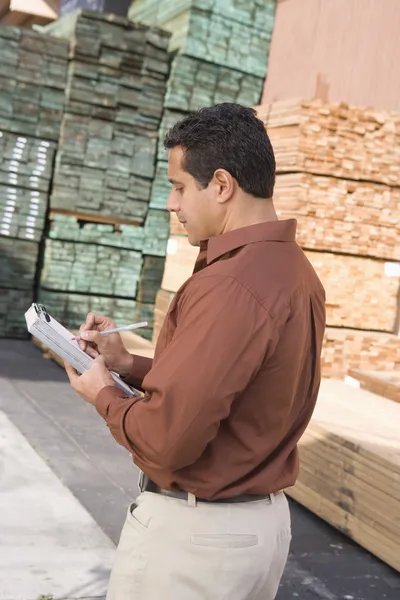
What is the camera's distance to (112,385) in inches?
69.2

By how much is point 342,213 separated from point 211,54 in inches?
142

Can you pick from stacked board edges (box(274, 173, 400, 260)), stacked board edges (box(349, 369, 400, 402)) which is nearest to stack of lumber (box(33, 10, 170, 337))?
stacked board edges (box(274, 173, 400, 260))

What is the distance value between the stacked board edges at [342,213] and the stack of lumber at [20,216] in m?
3.41

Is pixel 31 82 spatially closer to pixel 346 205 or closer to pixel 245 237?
pixel 346 205

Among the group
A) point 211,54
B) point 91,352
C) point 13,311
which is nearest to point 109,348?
point 91,352

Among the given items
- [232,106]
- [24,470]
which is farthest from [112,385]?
[24,470]

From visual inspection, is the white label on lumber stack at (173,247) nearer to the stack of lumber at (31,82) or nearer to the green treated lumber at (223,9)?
the stack of lumber at (31,82)

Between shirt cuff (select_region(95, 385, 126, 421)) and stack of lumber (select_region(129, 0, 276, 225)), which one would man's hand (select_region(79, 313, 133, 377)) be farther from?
stack of lumber (select_region(129, 0, 276, 225))

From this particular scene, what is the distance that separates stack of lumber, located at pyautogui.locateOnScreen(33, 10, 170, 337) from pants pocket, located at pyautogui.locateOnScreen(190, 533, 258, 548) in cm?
718

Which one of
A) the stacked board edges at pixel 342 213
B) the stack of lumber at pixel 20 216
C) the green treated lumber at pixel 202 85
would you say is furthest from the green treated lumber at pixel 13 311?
the stacked board edges at pixel 342 213

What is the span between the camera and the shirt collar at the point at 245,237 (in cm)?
169

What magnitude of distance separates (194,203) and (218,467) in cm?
→ 56

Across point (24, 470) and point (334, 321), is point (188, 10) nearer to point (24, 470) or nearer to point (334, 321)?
point (334, 321)

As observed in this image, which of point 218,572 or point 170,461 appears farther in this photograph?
point 218,572
